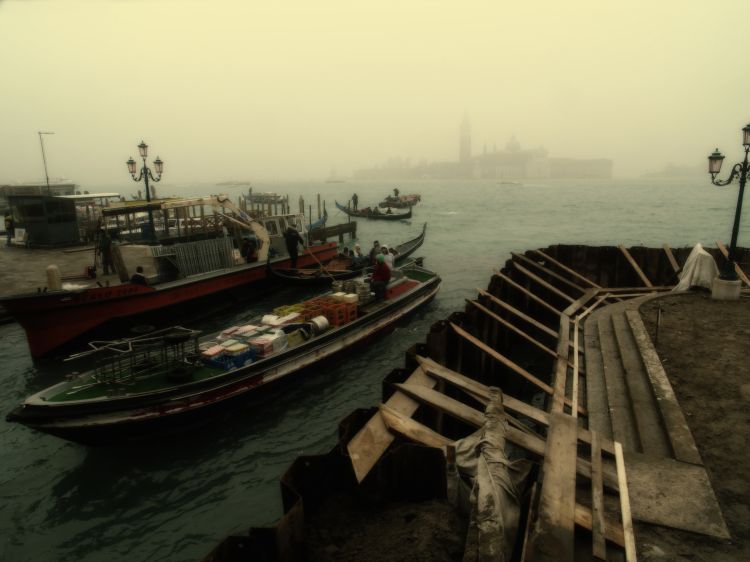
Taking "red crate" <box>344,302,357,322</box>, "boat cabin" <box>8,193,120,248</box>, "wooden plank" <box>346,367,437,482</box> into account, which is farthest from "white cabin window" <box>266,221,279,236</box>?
"wooden plank" <box>346,367,437,482</box>

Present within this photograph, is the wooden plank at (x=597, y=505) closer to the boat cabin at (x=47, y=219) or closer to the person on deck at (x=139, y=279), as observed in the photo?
the person on deck at (x=139, y=279)

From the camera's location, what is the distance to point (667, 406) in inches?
289

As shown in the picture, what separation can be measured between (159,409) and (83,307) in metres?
8.43

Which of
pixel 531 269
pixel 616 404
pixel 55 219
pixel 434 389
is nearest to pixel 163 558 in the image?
pixel 434 389

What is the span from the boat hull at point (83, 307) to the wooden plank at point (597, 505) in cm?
1672

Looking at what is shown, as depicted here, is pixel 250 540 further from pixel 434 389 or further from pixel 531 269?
pixel 531 269

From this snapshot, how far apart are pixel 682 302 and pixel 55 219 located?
33.4 meters

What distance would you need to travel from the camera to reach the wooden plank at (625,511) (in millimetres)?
4383

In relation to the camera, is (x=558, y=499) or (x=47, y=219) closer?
(x=558, y=499)

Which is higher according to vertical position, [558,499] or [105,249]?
[105,249]

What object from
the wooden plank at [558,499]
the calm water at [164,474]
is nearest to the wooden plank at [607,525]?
the wooden plank at [558,499]

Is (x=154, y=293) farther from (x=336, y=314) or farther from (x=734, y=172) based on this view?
(x=734, y=172)

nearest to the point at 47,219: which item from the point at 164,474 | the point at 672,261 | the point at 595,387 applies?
the point at 164,474

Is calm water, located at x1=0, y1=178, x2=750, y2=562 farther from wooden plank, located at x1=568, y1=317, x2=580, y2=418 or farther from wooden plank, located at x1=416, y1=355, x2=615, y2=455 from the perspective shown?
wooden plank, located at x1=568, y1=317, x2=580, y2=418
